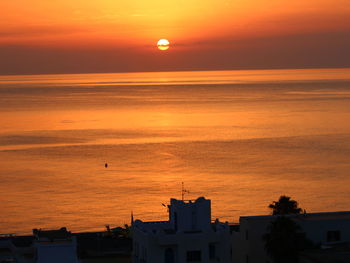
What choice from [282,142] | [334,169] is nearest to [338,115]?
[282,142]

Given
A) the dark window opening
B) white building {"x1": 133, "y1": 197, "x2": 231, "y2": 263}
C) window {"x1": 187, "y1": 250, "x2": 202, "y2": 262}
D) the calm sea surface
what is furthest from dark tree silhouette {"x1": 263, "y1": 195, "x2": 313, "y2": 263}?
the calm sea surface

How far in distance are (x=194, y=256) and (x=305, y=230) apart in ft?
17.1

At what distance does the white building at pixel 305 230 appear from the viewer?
3472 centimetres

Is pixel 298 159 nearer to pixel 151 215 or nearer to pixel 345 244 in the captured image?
pixel 151 215

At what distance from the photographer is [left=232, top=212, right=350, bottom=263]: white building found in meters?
34.7

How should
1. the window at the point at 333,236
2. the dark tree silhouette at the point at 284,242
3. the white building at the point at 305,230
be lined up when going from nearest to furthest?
the dark tree silhouette at the point at 284,242 < the white building at the point at 305,230 < the window at the point at 333,236

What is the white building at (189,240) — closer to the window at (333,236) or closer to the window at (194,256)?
the window at (194,256)

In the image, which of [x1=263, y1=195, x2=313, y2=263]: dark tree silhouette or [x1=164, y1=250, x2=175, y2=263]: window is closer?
[x1=263, y1=195, x2=313, y2=263]: dark tree silhouette

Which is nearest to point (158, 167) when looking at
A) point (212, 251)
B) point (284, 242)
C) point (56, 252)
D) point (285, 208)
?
point (285, 208)

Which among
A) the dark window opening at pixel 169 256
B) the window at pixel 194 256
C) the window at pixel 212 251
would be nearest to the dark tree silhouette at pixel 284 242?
the window at pixel 212 251

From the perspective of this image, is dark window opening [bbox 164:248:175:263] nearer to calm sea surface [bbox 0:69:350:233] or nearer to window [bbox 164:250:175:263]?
window [bbox 164:250:175:263]

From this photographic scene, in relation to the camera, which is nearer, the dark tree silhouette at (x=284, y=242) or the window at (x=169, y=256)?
the dark tree silhouette at (x=284, y=242)

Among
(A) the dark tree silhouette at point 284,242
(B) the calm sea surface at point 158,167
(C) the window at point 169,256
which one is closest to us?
(A) the dark tree silhouette at point 284,242

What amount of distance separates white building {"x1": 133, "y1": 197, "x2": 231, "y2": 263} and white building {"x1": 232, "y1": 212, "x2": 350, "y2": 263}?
7.99 ft
